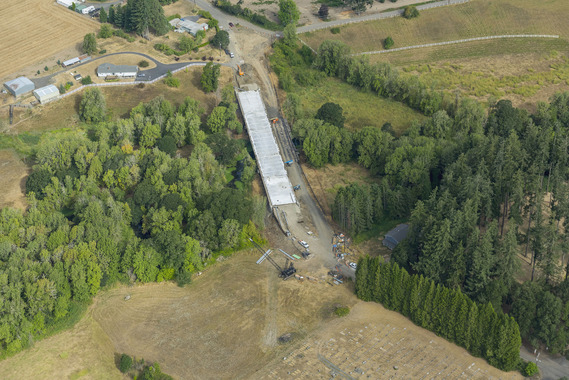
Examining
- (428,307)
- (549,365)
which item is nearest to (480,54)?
(428,307)

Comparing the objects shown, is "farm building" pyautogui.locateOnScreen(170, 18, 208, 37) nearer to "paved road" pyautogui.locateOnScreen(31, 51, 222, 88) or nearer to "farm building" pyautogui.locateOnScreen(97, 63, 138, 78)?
"paved road" pyautogui.locateOnScreen(31, 51, 222, 88)

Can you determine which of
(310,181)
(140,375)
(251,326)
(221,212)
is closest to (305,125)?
(310,181)

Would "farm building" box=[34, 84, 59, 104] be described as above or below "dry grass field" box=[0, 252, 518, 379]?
above

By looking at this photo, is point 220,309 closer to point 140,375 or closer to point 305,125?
point 140,375

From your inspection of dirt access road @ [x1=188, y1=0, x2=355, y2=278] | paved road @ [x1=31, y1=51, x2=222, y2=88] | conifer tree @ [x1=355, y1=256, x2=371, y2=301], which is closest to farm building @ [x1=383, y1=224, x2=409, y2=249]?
dirt access road @ [x1=188, y1=0, x2=355, y2=278]

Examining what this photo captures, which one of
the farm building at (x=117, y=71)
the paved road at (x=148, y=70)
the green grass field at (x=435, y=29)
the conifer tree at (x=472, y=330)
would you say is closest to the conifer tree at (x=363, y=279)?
the conifer tree at (x=472, y=330)

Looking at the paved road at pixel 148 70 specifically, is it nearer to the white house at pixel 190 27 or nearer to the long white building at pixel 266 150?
the white house at pixel 190 27
